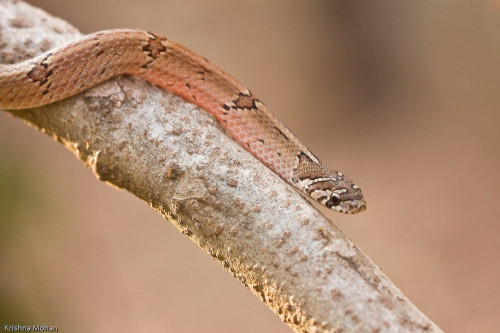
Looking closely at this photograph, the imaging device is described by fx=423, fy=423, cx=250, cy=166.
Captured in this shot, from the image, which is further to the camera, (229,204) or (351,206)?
(351,206)

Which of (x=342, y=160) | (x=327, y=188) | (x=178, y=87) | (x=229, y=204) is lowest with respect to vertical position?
(x=229, y=204)

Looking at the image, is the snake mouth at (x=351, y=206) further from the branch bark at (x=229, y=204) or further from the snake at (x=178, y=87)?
the branch bark at (x=229, y=204)

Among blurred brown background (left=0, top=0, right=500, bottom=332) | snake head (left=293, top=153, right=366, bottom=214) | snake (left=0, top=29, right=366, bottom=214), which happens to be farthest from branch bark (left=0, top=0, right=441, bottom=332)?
blurred brown background (left=0, top=0, right=500, bottom=332)

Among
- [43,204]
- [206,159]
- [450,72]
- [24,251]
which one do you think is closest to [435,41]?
[450,72]

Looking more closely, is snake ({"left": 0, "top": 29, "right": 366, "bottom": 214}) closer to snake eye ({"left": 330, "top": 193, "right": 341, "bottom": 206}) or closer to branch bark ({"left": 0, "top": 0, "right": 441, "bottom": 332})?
snake eye ({"left": 330, "top": 193, "right": 341, "bottom": 206})

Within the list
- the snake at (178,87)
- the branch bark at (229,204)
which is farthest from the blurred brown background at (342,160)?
the branch bark at (229,204)

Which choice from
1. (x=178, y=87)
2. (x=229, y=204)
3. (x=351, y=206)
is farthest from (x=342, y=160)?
(x=229, y=204)

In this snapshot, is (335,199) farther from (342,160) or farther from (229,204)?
(342,160)
